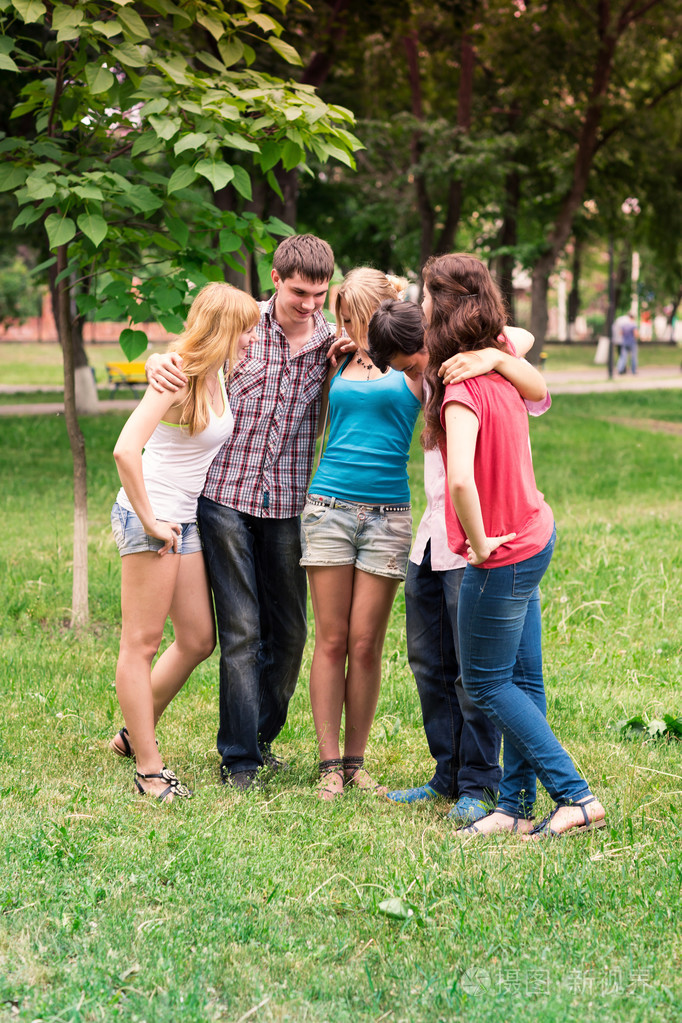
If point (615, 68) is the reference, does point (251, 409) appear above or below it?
below

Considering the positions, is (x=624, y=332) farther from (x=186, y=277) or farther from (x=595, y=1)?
(x=186, y=277)

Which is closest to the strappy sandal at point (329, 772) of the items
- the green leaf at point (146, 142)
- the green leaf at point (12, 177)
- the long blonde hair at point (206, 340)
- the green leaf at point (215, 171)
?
the long blonde hair at point (206, 340)

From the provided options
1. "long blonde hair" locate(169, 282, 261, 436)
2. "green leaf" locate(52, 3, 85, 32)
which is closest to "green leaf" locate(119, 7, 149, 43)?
"green leaf" locate(52, 3, 85, 32)

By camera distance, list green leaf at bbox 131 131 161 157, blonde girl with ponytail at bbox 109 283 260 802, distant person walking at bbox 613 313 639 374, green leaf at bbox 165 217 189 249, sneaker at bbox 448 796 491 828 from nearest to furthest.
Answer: blonde girl with ponytail at bbox 109 283 260 802 → sneaker at bbox 448 796 491 828 → green leaf at bbox 131 131 161 157 → green leaf at bbox 165 217 189 249 → distant person walking at bbox 613 313 639 374

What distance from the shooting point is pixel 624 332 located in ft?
103

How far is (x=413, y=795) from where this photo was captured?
397 centimetres

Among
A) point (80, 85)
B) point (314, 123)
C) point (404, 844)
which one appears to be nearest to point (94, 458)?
point (80, 85)

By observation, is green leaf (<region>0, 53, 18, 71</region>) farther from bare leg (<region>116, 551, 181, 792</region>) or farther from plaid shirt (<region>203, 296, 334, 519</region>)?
bare leg (<region>116, 551, 181, 792</region>)

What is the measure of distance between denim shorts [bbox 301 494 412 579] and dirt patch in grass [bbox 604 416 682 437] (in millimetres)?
12559

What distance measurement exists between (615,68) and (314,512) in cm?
1825

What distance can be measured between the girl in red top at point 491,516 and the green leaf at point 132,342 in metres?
2.10

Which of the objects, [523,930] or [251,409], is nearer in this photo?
[523,930]

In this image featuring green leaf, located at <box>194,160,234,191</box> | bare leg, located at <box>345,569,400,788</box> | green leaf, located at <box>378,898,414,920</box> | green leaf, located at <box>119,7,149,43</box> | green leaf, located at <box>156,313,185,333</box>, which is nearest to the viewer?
green leaf, located at <box>378,898,414,920</box>

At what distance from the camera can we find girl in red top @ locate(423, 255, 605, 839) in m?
3.22
